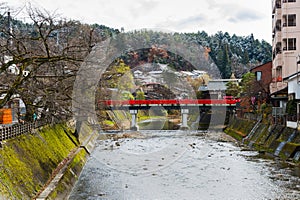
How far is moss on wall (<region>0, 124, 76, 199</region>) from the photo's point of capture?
421 inches

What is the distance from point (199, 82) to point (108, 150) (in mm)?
Answer: 41046

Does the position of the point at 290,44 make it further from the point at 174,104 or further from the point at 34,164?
the point at 34,164

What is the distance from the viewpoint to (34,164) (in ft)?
45.0

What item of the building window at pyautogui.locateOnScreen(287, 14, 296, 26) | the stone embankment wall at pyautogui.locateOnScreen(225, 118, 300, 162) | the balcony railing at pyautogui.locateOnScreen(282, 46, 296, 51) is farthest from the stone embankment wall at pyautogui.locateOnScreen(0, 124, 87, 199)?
the building window at pyautogui.locateOnScreen(287, 14, 296, 26)

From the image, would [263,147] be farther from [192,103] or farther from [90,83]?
[192,103]

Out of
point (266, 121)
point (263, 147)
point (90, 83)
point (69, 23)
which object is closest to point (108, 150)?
point (90, 83)

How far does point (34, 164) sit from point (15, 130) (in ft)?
5.04

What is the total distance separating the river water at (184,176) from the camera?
1378cm

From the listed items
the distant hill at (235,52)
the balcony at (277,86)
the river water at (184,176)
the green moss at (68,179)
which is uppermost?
the distant hill at (235,52)

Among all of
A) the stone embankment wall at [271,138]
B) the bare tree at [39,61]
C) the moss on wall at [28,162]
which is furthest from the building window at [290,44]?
the moss on wall at [28,162]

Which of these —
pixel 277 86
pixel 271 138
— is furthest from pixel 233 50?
pixel 271 138

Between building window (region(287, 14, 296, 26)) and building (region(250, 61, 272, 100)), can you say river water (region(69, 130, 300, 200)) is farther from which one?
building window (region(287, 14, 296, 26))

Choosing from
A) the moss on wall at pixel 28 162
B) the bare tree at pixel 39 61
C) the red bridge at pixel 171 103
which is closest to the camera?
the moss on wall at pixel 28 162

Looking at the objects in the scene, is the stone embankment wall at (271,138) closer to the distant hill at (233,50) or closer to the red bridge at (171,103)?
the red bridge at (171,103)
